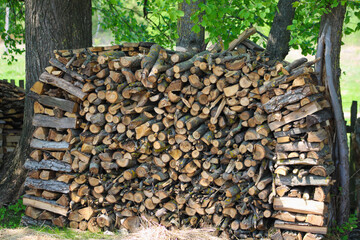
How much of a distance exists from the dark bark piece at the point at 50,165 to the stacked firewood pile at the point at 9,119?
110 inches

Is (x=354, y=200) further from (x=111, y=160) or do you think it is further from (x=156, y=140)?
(x=111, y=160)

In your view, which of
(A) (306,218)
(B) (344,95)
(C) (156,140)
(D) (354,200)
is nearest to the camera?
(A) (306,218)

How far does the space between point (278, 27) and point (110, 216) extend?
406 cm

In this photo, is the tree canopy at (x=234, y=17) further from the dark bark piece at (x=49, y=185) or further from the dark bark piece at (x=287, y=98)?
the dark bark piece at (x=49, y=185)

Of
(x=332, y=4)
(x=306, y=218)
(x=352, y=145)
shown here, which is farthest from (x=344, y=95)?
(x=306, y=218)

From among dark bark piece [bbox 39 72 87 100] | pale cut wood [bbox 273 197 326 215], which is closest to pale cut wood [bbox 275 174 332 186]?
pale cut wood [bbox 273 197 326 215]

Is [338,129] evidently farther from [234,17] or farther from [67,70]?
[67,70]

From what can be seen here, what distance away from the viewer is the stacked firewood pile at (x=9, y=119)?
7.86 m

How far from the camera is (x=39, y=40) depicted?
600 cm

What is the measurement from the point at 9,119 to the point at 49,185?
3.25 meters

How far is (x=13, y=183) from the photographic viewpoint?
244 inches

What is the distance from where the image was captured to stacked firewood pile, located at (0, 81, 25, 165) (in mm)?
7859

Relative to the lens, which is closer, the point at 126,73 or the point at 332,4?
the point at 126,73

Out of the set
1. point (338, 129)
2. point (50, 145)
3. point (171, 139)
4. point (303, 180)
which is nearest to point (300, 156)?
point (303, 180)
